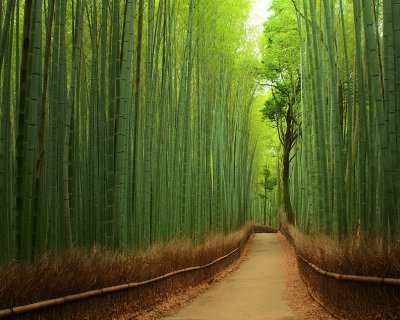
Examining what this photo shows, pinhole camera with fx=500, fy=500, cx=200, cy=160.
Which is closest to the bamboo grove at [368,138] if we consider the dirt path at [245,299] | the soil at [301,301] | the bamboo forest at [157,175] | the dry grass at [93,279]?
the bamboo forest at [157,175]

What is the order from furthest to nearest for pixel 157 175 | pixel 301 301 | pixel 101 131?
pixel 157 175 < pixel 301 301 < pixel 101 131

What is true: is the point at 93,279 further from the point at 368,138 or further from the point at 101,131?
the point at 368,138

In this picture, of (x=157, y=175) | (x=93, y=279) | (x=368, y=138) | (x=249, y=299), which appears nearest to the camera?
(x=93, y=279)

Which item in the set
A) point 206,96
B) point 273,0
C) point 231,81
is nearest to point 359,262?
point 206,96

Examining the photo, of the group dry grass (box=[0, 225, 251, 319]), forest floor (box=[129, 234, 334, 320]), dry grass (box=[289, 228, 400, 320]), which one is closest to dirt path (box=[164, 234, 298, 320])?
forest floor (box=[129, 234, 334, 320])

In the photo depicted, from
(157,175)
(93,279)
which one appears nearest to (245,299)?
(157,175)

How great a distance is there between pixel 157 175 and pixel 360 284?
3589 mm

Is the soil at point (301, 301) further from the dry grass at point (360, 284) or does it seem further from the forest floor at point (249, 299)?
the dry grass at point (360, 284)

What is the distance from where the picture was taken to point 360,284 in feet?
11.4

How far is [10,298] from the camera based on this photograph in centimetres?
258

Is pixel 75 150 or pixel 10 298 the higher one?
pixel 75 150

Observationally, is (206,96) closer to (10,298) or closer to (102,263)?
(102,263)

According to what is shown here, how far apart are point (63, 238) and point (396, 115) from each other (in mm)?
3341

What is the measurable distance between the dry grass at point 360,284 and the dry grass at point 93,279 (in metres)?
1.70
